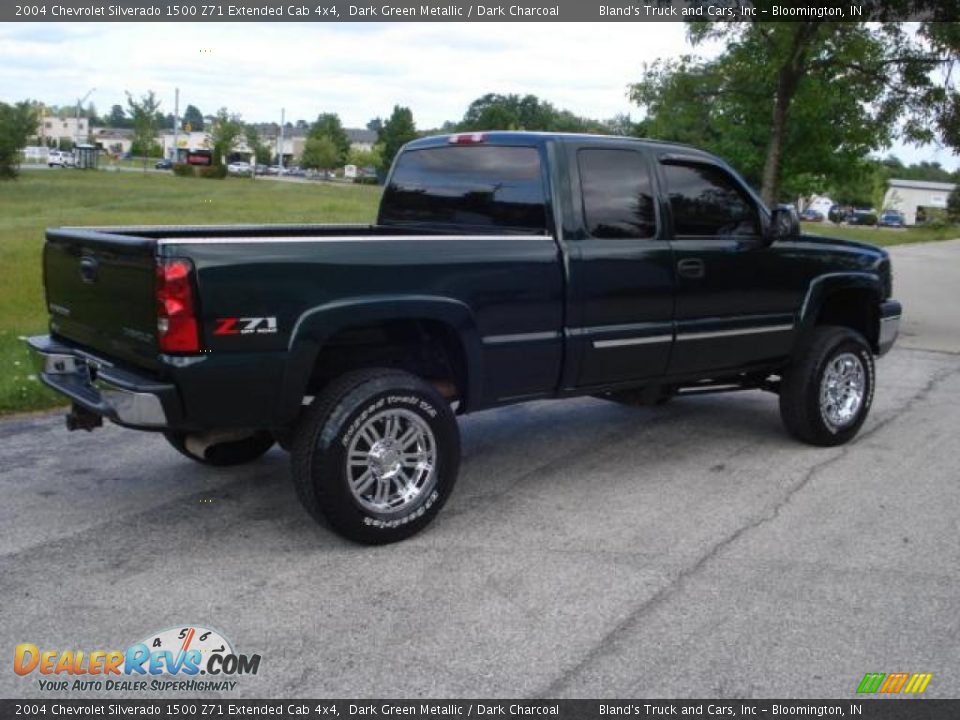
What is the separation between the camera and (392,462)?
15.3 ft

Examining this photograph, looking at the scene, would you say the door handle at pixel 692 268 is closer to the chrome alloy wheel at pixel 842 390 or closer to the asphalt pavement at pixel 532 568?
the asphalt pavement at pixel 532 568

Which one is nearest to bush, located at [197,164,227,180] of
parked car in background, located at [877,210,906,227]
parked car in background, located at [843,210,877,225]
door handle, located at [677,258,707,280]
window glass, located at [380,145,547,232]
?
parked car in background, located at [843,210,877,225]

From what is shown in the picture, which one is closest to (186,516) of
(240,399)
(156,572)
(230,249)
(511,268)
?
(156,572)

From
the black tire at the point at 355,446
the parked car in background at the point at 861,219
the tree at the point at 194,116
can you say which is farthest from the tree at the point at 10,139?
the tree at the point at 194,116

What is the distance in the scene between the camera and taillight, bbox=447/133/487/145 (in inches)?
222

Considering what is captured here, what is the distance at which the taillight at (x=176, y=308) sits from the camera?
13.2 feet

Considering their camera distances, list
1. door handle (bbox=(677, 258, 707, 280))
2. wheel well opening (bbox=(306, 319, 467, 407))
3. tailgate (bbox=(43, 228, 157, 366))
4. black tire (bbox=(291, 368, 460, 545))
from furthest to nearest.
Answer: door handle (bbox=(677, 258, 707, 280)), wheel well opening (bbox=(306, 319, 467, 407)), black tire (bbox=(291, 368, 460, 545)), tailgate (bbox=(43, 228, 157, 366))

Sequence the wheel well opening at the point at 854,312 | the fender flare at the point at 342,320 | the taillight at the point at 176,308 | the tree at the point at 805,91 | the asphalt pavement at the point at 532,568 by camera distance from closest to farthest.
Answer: the asphalt pavement at the point at 532,568 < the taillight at the point at 176,308 < the fender flare at the point at 342,320 < the wheel well opening at the point at 854,312 < the tree at the point at 805,91

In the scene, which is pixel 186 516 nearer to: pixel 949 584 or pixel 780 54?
pixel 949 584

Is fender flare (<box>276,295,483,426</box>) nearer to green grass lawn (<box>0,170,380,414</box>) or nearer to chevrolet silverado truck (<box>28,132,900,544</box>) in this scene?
chevrolet silverado truck (<box>28,132,900,544</box>)

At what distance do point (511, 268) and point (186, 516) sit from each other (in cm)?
207

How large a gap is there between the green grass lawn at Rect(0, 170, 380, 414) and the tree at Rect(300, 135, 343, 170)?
51813 mm

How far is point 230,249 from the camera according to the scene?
4.12m

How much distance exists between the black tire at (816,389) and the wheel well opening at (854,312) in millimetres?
267
